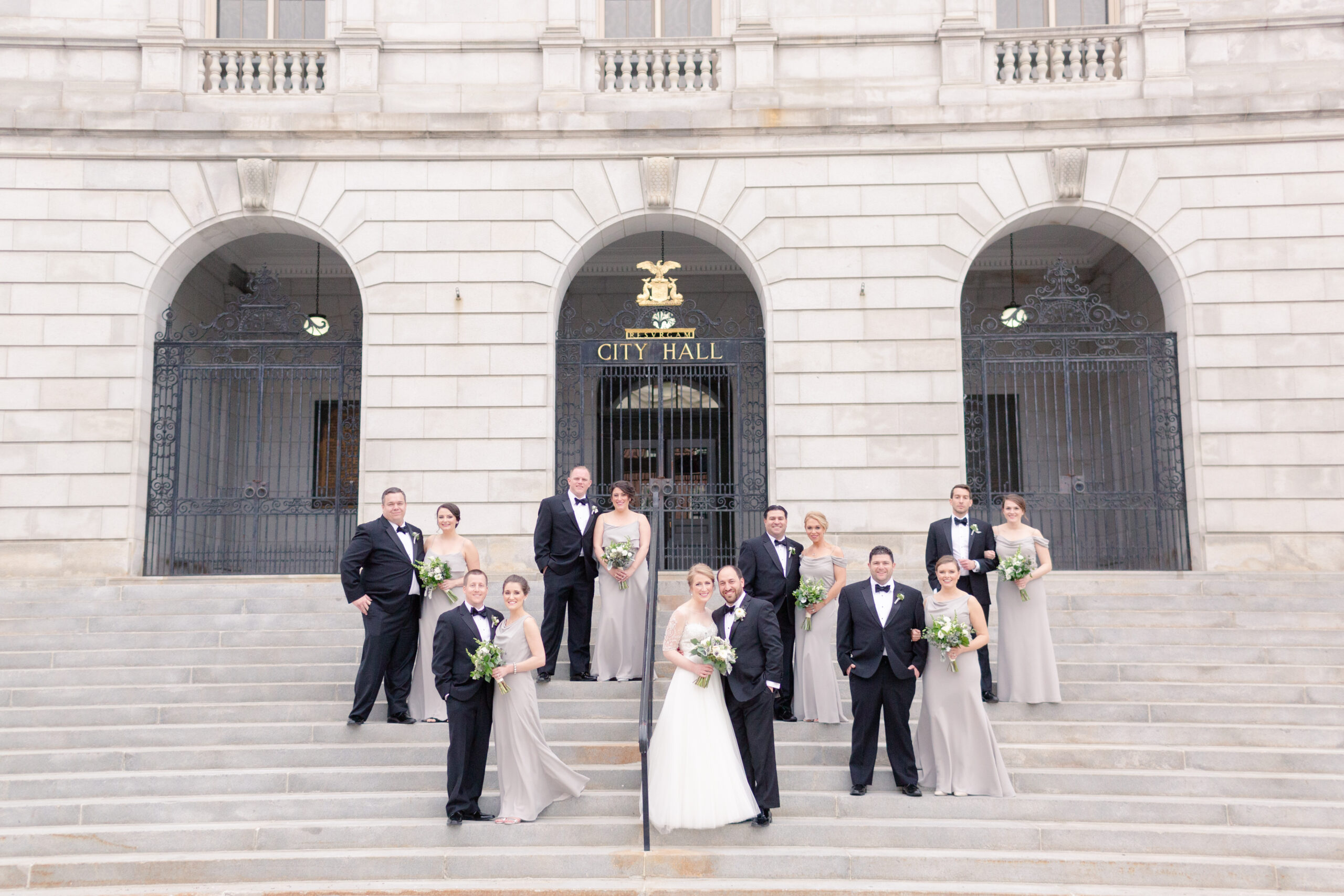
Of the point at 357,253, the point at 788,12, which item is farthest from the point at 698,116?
the point at 357,253

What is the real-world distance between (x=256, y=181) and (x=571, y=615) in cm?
796

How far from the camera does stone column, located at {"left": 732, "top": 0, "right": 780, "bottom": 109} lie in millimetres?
14320

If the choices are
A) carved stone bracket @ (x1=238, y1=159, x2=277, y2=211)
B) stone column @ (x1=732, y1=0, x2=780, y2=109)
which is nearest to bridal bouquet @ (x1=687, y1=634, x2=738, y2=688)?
stone column @ (x1=732, y1=0, x2=780, y2=109)

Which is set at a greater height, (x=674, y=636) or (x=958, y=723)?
(x=674, y=636)

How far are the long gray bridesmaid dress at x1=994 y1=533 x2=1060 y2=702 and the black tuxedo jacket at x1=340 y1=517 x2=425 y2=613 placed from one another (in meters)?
4.76

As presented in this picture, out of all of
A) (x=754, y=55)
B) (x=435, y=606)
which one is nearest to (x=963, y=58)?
(x=754, y=55)

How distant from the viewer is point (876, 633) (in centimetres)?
789

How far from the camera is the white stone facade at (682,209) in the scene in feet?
44.5

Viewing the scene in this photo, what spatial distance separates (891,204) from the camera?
46.5 feet

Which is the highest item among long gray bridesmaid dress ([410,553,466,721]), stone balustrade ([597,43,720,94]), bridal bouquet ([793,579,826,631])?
stone balustrade ([597,43,720,94])

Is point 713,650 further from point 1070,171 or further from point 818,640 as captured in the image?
point 1070,171

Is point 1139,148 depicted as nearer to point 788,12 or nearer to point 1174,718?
point 788,12

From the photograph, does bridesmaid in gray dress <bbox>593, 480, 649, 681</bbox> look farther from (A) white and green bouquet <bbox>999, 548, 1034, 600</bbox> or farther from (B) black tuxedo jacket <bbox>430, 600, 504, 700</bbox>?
(A) white and green bouquet <bbox>999, 548, 1034, 600</bbox>

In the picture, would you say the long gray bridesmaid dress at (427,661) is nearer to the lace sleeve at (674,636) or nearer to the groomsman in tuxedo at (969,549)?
the lace sleeve at (674,636)
